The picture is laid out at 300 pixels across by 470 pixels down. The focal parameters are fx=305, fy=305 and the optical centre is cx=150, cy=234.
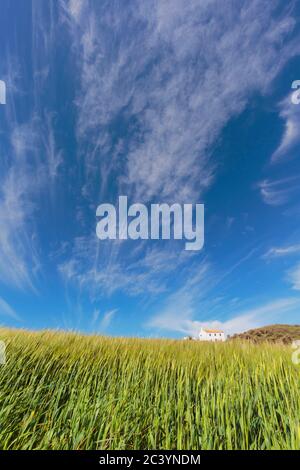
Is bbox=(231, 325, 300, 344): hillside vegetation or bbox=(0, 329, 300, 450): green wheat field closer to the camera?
bbox=(0, 329, 300, 450): green wheat field

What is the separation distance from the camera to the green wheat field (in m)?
3.40

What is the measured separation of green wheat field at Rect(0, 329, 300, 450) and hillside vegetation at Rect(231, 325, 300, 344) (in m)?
2.75

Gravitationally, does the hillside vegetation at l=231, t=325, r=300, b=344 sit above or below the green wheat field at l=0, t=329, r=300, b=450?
above

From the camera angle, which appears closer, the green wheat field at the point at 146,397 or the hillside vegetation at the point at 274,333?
the green wheat field at the point at 146,397

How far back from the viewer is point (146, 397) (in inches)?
169

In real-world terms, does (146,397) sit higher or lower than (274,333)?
lower

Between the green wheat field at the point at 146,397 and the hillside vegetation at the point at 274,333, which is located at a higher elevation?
the hillside vegetation at the point at 274,333

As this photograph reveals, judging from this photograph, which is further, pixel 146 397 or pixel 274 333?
pixel 274 333

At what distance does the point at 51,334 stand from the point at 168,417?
419 centimetres

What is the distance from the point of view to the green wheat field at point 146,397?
340 cm

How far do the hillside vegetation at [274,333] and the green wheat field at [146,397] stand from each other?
2.75 meters

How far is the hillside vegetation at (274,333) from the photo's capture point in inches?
327

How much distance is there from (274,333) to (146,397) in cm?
572

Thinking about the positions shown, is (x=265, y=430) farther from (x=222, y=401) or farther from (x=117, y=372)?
(x=117, y=372)
